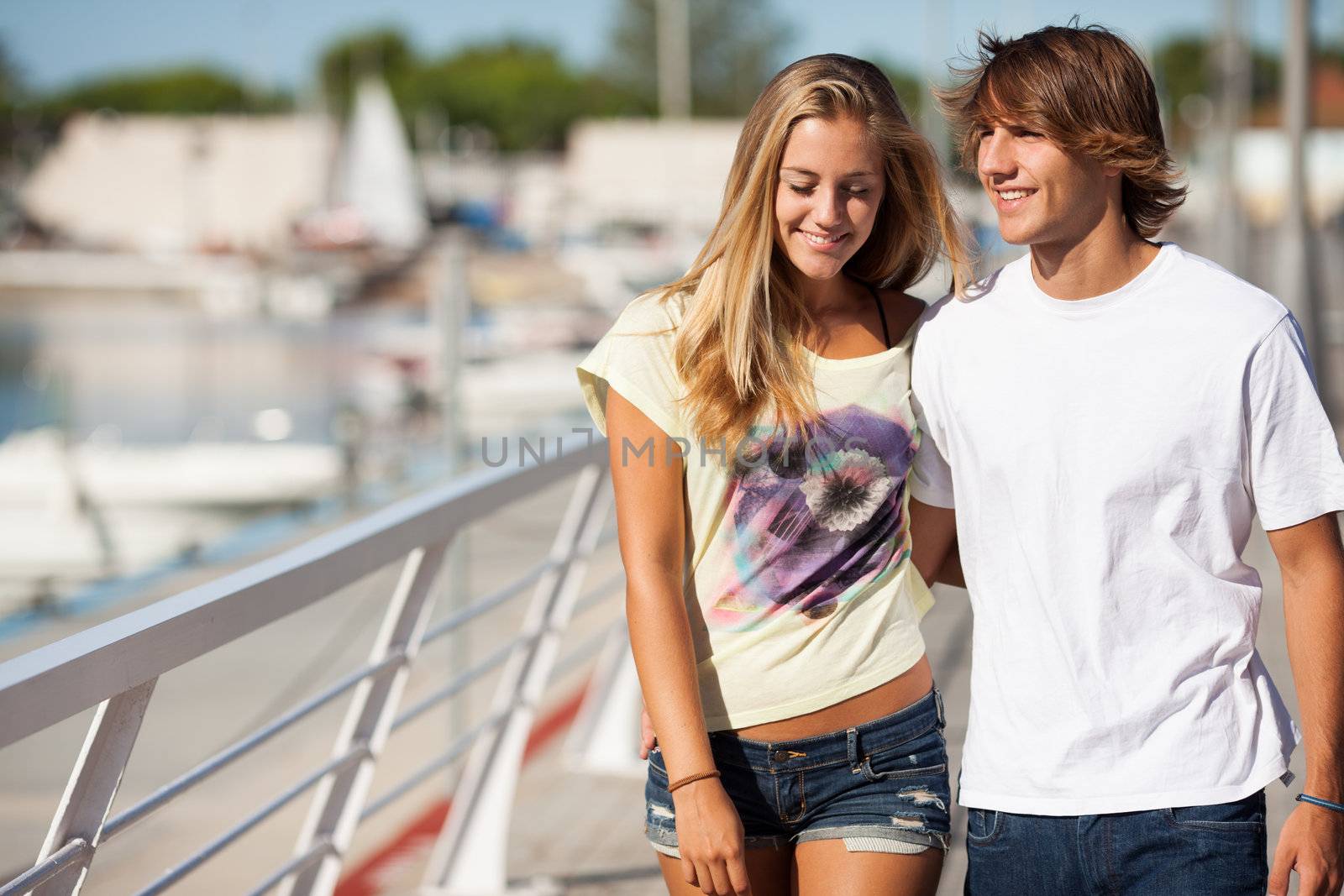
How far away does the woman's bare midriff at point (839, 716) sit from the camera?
218 centimetres

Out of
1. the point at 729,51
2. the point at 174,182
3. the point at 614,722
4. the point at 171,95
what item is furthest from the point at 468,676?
the point at 171,95

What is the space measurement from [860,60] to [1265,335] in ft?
2.37

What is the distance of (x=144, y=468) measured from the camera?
47.5 ft

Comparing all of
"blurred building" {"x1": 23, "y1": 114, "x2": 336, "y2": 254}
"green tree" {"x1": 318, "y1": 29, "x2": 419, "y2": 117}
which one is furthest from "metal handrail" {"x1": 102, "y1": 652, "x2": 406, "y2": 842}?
"green tree" {"x1": 318, "y1": 29, "x2": 419, "y2": 117}

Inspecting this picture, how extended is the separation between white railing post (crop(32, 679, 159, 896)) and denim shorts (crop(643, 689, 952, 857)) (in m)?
0.74

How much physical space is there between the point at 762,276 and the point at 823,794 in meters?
0.78

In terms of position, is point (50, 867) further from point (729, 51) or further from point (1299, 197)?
point (729, 51)

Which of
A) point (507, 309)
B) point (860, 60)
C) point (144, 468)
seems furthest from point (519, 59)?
point (860, 60)

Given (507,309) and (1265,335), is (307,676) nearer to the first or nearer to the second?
(1265,335)

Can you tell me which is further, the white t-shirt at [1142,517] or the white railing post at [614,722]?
the white railing post at [614,722]

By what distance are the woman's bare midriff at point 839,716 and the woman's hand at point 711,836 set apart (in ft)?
0.49

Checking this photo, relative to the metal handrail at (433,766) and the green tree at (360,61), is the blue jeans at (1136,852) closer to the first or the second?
the metal handrail at (433,766)

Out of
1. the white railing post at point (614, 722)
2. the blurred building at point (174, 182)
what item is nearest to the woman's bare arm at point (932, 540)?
the white railing post at point (614, 722)

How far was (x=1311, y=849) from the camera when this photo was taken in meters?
1.89
